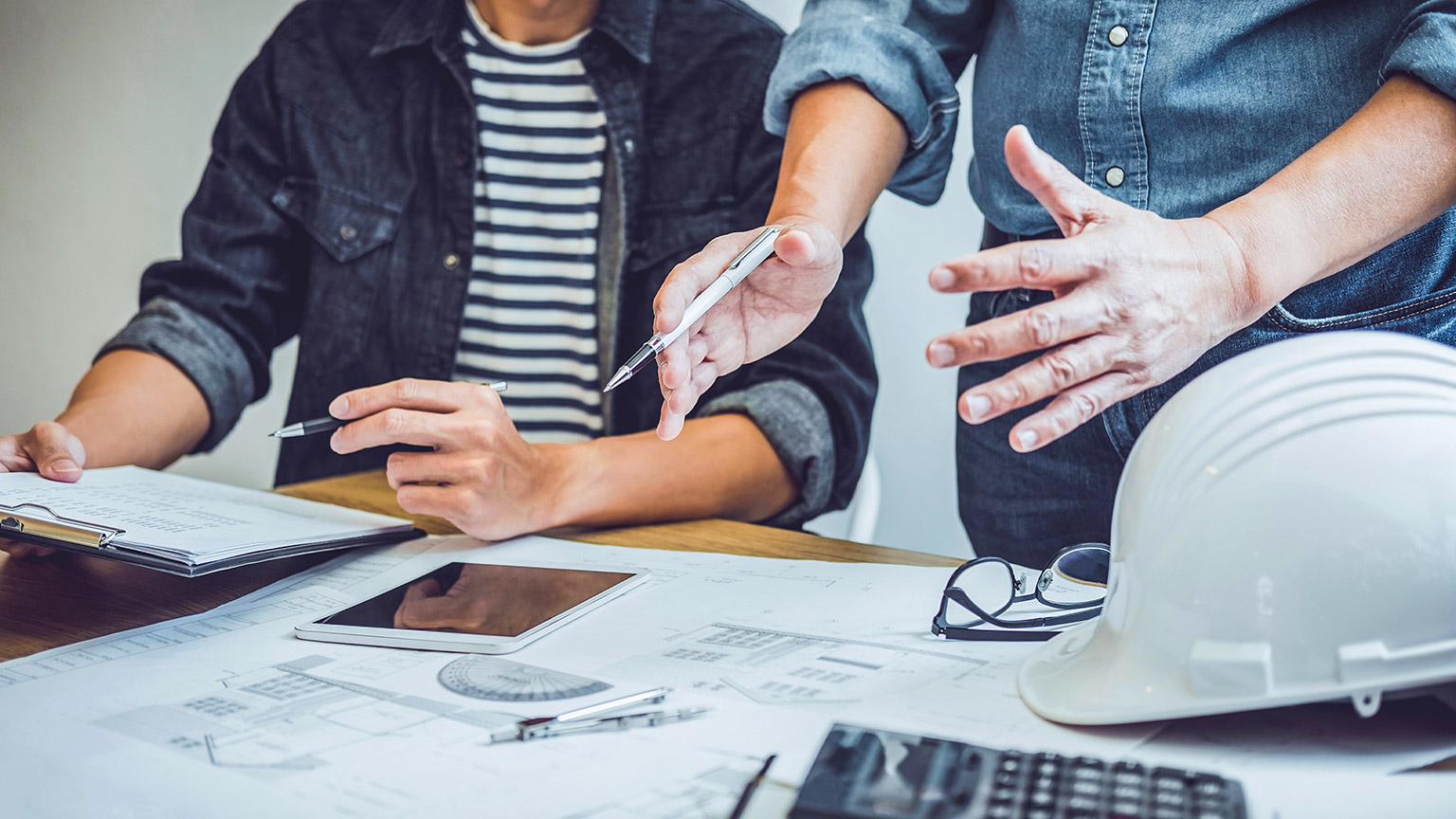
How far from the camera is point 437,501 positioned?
873 mm

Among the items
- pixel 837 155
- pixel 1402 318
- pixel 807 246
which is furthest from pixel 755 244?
pixel 1402 318

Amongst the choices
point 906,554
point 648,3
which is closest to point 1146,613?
point 906,554

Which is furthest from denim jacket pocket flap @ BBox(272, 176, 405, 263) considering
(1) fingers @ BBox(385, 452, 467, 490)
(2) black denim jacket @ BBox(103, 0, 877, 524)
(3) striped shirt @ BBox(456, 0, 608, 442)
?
(1) fingers @ BBox(385, 452, 467, 490)

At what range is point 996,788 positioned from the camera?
1.37ft

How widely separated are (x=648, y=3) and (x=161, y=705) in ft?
3.59

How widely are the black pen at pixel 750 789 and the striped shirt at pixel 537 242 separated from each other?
0.91m

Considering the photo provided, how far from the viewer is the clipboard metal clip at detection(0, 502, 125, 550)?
2.29 ft

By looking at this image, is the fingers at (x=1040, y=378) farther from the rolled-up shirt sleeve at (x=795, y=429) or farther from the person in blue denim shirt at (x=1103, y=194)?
the rolled-up shirt sleeve at (x=795, y=429)

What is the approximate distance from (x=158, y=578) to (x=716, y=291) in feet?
1.67

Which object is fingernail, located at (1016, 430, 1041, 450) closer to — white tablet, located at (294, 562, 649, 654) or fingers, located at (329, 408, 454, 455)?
white tablet, located at (294, 562, 649, 654)

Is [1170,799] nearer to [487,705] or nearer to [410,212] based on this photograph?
[487,705]

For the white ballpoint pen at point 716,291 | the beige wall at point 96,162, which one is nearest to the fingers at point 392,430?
the white ballpoint pen at point 716,291

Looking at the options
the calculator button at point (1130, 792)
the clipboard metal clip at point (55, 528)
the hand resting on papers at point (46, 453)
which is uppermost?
the hand resting on papers at point (46, 453)

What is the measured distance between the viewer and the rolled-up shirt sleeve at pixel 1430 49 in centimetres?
63
